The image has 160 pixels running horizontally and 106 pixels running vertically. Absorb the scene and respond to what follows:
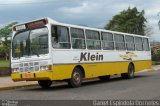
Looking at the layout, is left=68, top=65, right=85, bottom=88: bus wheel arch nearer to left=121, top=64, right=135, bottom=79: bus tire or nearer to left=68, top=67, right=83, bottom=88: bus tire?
left=68, top=67, right=83, bottom=88: bus tire

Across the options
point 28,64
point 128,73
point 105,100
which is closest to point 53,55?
point 28,64

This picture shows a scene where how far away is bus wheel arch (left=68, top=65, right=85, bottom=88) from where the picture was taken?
19.5 meters

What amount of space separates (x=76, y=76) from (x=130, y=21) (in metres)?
46.7

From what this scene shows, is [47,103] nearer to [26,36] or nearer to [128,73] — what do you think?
[26,36]

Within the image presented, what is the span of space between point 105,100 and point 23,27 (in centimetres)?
700

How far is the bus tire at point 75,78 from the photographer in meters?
19.5

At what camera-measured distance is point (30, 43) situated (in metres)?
18.8

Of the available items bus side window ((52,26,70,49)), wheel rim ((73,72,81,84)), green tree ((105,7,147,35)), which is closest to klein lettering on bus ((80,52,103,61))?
wheel rim ((73,72,81,84))

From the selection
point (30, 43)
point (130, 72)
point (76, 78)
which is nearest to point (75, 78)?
point (76, 78)

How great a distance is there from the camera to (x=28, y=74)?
60.4 ft

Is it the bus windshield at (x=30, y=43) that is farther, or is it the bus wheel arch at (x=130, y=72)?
the bus wheel arch at (x=130, y=72)

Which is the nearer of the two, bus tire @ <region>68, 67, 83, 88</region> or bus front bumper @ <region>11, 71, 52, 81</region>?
bus front bumper @ <region>11, 71, 52, 81</region>

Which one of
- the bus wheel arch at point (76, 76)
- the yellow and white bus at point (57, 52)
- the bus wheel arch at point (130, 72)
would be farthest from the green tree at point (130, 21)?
the bus wheel arch at point (76, 76)

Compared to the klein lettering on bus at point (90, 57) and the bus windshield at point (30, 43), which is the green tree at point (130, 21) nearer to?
the klein lettering on bus at point (90, 57)
